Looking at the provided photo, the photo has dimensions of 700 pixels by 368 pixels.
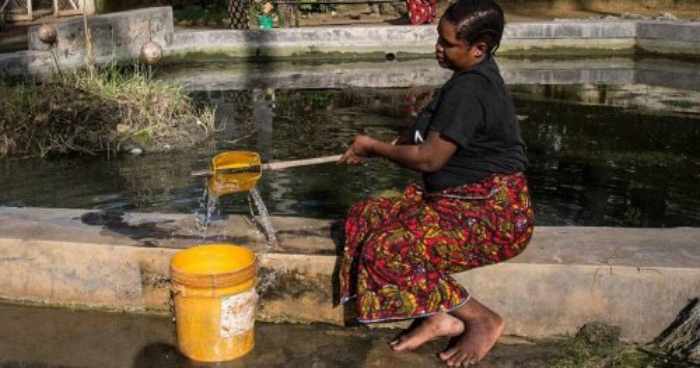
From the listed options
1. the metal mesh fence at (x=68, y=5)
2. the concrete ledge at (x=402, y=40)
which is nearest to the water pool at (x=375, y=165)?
the concrete ledge at (x=402, y=40)

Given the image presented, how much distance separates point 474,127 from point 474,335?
91 cm

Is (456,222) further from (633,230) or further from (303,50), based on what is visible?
(303,50)

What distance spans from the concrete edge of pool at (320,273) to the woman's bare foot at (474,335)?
0.68ft

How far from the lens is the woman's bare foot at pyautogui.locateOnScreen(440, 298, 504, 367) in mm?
3490

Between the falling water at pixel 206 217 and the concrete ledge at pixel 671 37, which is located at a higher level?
the concrete ledge at pixel 671 37

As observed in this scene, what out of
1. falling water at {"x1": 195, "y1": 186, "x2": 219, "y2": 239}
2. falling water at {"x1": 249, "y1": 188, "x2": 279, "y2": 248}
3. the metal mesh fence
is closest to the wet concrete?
falling water at {"x1": 249, "y1": 188, "x2": 279, "y2": 248}

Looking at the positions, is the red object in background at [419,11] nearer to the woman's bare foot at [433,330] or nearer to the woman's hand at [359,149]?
the woman's hand at [359,149]

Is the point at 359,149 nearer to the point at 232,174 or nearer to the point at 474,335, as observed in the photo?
the point at 232,174

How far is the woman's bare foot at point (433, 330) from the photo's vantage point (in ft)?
11.8

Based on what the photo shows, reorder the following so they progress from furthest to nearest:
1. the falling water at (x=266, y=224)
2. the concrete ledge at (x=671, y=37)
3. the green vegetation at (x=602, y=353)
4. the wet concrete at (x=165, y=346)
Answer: the concrete ledge at (x=671, y=37)
the falling water at (x=266, y=224)
the wet concrete at (x=165, y=346)
the green vegetation at (x=602, y=353)

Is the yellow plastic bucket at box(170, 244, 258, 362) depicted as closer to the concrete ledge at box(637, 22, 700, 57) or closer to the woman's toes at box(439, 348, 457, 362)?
the woman's toes at box(439, 348, 457, 362)

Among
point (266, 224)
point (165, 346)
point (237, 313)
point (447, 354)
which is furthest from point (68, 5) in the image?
point (447, 354)

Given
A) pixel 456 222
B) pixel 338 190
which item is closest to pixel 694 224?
pixel 338 190

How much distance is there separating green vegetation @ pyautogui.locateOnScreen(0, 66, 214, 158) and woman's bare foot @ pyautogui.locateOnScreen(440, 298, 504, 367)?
5.64 m
